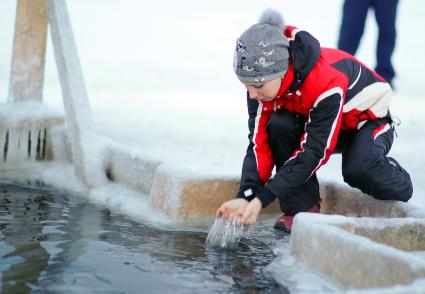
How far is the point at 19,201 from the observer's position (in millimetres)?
3480

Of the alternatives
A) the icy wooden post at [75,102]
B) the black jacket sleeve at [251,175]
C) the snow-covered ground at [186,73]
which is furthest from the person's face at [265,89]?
the icy wooden post at [75,102]

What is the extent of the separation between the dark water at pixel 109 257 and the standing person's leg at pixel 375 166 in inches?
18.7

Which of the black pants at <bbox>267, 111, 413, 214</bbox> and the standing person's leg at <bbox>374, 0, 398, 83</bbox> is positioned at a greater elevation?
the standing person's leg at <bbox>374, 0, 398, 83</bbox>

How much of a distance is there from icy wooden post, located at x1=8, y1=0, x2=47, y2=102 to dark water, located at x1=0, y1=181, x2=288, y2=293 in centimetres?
140

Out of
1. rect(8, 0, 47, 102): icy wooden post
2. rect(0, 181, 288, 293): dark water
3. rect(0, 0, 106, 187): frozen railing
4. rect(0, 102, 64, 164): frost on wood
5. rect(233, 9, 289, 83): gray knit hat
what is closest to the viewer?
rect(0, 181, 288, 293): dark water

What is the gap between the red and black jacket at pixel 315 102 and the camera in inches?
105

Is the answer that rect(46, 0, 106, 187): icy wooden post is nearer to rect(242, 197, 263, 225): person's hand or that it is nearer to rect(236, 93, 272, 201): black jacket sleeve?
rect(236, 93, 272, 201): black jacket sleeve

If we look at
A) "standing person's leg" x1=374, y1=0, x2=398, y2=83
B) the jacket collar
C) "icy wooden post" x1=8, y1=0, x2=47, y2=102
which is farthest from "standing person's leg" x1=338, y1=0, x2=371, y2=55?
the jacket collar

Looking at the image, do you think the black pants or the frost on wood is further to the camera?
the frost on wood

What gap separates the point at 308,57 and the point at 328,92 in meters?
0.15

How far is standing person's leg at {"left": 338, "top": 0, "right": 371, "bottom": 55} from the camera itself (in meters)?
4.83

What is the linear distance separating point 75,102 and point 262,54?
64.8 inches

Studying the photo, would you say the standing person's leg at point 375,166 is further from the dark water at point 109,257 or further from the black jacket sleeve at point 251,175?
the dark water at point 109,257

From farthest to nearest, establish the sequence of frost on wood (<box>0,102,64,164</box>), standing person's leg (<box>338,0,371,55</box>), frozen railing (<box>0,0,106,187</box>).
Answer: standing person's leg (<box>338,0,371,55</box>)
frost on wood (<box>0,102,64,164</box>)
frozen railing (<box>0,0,106,187</box>)
